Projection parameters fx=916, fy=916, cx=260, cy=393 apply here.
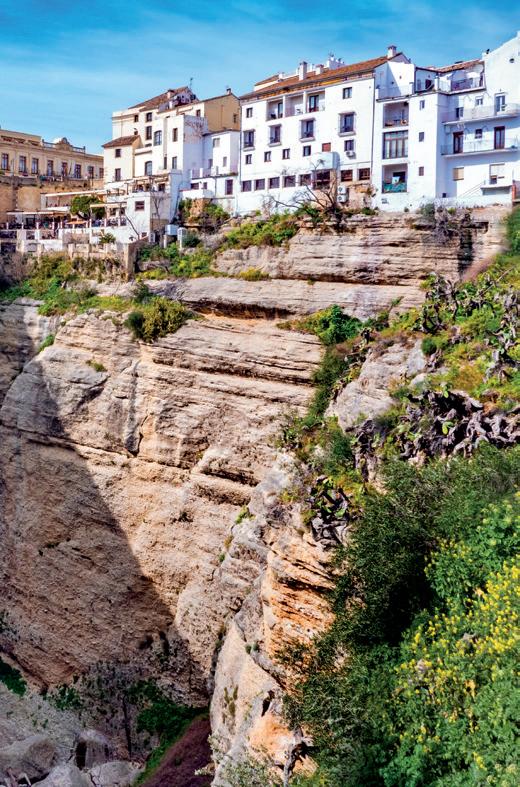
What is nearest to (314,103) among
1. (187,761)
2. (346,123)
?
(346,123)

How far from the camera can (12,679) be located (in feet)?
87.0

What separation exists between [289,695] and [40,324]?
18.2 m

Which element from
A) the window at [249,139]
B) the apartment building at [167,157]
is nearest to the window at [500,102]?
the window at [249,139]

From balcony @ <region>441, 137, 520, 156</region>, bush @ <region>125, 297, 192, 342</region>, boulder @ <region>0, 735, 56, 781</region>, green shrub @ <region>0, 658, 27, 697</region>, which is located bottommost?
boulder @ <region>0, 735, 56, 781</region>

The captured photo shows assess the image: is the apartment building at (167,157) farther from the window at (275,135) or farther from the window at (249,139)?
the window at (275,135)

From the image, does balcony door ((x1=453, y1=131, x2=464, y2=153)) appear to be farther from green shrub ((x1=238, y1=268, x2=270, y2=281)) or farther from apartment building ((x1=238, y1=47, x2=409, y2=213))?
green shrub ((x1=238, y1=268, x2=270, y2=281))

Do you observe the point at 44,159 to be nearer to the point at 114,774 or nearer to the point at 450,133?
the point at 450,133

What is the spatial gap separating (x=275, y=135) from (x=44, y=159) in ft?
52.8

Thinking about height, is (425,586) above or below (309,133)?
below

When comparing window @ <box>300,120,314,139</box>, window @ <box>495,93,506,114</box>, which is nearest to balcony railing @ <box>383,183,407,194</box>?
window @ <box>495,93,506,114</box>

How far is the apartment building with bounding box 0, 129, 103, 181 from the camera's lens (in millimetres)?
40125

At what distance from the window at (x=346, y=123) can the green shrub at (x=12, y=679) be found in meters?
18.9

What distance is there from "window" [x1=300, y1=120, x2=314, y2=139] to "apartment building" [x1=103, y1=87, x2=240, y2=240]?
3258 mm

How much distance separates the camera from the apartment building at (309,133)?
27.7m
